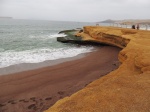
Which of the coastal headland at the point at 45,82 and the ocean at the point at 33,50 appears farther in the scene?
the ocean at the point at 33,50

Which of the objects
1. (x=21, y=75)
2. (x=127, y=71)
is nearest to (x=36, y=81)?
(x=21, y=75)

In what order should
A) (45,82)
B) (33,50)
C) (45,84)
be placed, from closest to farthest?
(45,84), (45,82), (33,50)

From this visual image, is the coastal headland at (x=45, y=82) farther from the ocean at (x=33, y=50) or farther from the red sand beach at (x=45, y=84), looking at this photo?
the ocean at (x=33, y=50)

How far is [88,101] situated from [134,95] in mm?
1610

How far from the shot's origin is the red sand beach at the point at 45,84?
32.4 feet

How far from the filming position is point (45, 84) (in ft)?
41.4

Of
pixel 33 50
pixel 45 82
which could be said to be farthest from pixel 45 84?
pixel 33 50

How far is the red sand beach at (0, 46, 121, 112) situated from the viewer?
988cm

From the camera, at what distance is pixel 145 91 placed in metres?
6.97

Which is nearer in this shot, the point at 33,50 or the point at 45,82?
the point at 45,82

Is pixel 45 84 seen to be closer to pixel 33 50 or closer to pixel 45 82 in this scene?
pixel 45 82

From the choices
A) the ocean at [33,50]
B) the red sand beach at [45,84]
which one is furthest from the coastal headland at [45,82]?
the ocean at [33,50]

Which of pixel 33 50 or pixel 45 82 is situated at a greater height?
pixel 33 50

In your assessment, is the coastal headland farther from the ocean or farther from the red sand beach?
the ocean
